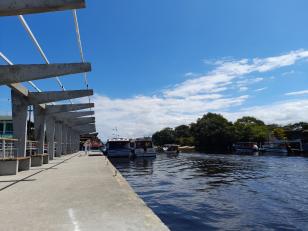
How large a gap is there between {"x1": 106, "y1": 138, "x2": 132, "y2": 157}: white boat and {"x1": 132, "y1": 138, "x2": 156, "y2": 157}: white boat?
2887mm

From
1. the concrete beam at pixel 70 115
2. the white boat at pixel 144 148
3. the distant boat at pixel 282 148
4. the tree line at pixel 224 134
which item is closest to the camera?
the concrete beam at pixel 70 115

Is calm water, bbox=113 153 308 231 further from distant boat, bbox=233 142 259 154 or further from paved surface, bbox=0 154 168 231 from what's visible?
distant boat, bbox=233 142 259 154

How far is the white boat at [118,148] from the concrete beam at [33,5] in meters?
42.5

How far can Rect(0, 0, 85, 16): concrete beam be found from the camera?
10383 mm

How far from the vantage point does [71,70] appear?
67.4ft

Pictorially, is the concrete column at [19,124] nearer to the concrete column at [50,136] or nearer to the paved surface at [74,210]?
the concrete column at [50,136]

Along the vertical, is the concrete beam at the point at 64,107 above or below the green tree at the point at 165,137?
below

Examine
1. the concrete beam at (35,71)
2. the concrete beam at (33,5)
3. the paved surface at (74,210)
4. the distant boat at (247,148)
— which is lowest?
the paved surface at (74,210)

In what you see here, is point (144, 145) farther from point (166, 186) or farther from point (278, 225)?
point (278, 225)

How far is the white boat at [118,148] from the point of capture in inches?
2085

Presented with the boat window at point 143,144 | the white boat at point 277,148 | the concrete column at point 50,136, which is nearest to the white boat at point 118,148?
the boat window at point 143,144

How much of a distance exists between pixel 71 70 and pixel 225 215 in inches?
472

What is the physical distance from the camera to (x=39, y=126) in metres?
33.2

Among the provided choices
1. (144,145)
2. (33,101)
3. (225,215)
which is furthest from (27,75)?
(144,145)
